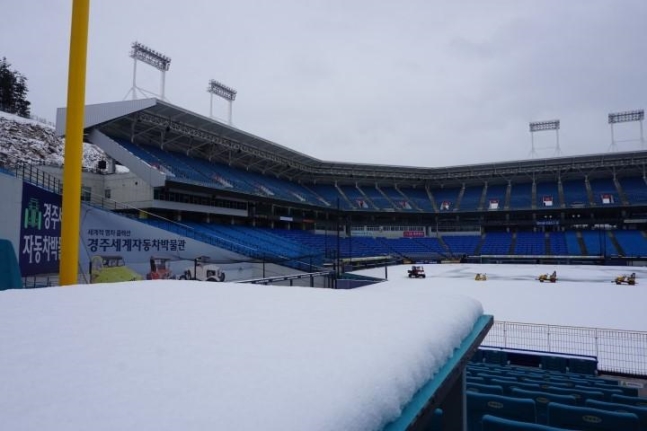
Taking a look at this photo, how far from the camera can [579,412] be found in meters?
3.93

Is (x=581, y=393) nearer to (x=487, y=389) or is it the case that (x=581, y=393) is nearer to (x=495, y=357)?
(x=487, y=389)

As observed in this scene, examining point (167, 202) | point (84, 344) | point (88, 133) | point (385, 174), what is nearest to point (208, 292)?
point (84, 344)

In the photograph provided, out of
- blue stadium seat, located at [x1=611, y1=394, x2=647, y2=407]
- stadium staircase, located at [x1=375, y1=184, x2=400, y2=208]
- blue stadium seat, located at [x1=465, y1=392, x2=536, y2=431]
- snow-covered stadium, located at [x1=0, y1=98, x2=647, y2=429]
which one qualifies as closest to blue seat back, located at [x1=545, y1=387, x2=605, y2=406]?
snow-covered stadium, located at [x1=0, y1=98, x2=647, y2=429]

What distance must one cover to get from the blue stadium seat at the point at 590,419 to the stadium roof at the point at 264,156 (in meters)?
33.7

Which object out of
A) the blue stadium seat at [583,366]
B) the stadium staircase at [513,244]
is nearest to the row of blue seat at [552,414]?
the blue stadium seat at [583,366]

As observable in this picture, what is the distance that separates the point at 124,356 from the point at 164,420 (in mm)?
624

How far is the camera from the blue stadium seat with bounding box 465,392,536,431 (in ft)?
14.0

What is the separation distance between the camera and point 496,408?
4.27m

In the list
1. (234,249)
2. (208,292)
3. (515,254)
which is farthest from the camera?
Result: (515,254)

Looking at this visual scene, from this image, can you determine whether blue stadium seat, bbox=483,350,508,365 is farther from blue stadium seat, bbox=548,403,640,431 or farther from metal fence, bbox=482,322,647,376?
blue stadium seat, bbox=548,403,640,431

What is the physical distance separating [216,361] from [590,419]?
4.25 m

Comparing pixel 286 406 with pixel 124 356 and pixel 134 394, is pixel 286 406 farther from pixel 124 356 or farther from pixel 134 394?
pixel 124 356

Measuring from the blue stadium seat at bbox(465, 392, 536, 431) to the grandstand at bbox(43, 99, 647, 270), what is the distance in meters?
25.7

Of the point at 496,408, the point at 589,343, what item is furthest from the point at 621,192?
the point at 496,408
